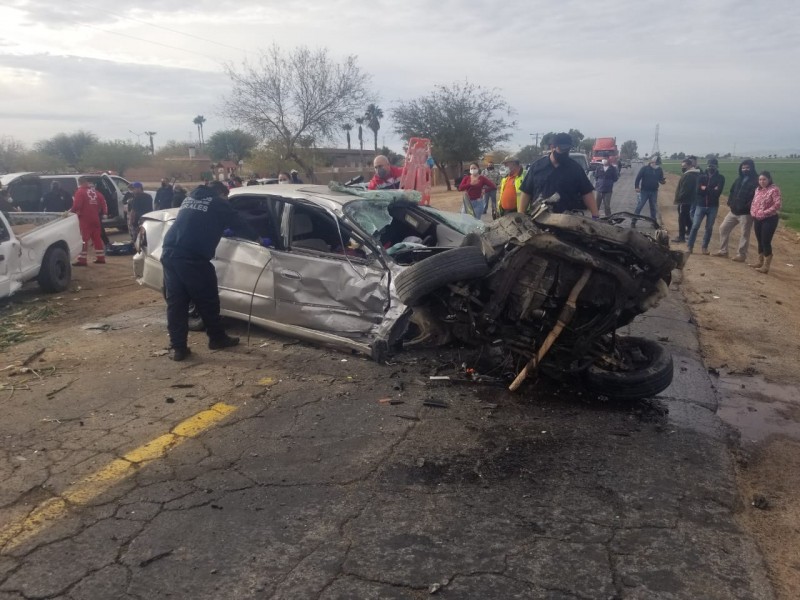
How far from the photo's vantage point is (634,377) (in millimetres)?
4801

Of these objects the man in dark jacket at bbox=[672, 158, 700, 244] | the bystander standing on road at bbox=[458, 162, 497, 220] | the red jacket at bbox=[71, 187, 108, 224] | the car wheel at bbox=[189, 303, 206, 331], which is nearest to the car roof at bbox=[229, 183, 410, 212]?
the car wheel at bbox=[189, 303, 206, 331]

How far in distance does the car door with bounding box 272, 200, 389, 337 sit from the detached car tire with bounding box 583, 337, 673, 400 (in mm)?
1871

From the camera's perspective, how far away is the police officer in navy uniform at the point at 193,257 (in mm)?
6102

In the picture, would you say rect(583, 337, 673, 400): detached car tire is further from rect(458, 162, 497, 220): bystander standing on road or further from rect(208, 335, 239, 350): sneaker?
rect(458, 162, 497, 220): bystander standing on road

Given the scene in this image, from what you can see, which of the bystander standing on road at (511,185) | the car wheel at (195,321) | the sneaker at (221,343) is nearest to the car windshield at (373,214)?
the sneaker at (221,343)

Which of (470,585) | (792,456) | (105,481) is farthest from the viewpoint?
(792,456)

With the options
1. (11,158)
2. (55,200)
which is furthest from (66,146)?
(55,200)

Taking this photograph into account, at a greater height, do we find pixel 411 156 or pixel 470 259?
pixel 411 156

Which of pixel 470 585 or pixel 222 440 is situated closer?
pixel 470 585

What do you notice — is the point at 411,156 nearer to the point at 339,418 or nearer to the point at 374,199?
the point at 374,199

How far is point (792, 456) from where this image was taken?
4.14 metres

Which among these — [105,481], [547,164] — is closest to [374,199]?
[547,164]

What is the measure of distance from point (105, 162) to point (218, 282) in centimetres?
4689

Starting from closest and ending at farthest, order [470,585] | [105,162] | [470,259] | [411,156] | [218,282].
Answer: [470,585] → [470,259] → [218,282] → [411,156] → [105,162]
